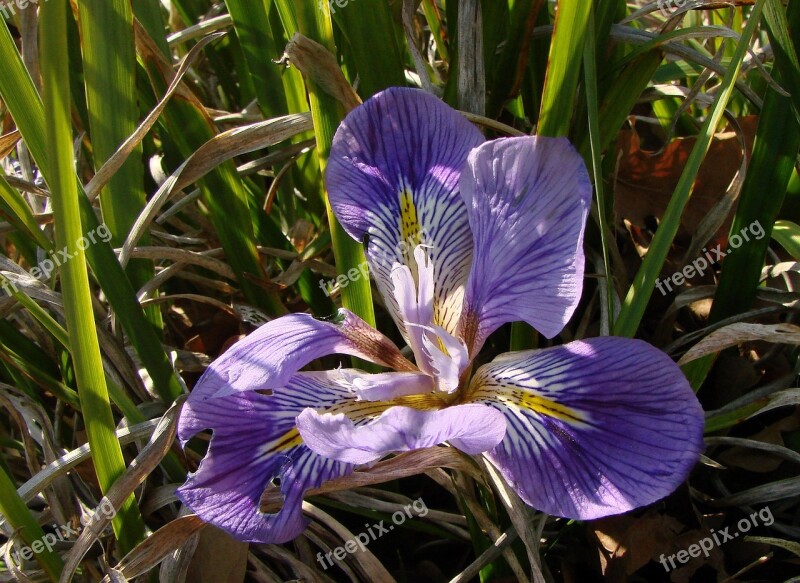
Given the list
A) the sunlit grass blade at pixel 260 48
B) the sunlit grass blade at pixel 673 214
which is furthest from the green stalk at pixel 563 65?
the sunlit grass blade at pixel 260 48

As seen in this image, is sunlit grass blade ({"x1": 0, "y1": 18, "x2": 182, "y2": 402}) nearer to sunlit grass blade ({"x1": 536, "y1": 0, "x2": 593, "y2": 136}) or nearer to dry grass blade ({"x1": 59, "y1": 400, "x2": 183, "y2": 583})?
dry grass blade ({"x1": 59, "y1": 400, "x2": 183, "y2": 583})

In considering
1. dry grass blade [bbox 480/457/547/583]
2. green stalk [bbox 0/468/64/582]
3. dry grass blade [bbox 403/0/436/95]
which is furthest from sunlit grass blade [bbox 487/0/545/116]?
green stalk [bbox 0/468/64/582]

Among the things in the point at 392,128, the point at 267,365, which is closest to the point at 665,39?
the point at 392,128

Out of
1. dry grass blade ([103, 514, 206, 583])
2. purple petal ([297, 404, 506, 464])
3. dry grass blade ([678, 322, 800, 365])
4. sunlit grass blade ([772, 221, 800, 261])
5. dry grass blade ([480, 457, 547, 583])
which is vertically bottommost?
dry grass blade ([480, 457, 547, 583])

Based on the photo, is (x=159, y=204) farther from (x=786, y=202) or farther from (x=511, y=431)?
(x=786, y=202)

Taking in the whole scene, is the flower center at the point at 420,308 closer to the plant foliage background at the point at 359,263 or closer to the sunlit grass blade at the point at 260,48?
the plant foliage background at the point at 359,263

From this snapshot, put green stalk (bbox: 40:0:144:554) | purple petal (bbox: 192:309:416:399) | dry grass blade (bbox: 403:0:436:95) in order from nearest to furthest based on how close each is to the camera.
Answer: green stalk (bbox: 40:0:144:554), purple petal (bbox: 192:309:416:399), dry grass blade (bbox: 403:0:436:95)
